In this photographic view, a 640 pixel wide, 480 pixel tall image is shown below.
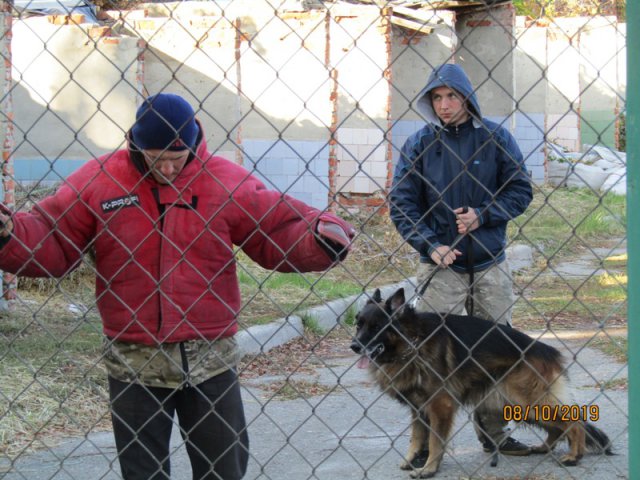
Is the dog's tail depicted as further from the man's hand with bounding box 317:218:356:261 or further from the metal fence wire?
the man's hand with bounding box 317:218:356:261

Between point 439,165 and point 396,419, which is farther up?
point 439,165

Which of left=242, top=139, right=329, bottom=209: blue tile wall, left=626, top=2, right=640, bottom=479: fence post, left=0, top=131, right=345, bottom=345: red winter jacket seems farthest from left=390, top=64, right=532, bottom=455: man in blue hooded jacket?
left=242, top=139, right=329, bottom=209: blue tile wall

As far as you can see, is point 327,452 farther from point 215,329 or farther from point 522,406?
point 215,329

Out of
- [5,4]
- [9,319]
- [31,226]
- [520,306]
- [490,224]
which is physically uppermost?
[5,4]

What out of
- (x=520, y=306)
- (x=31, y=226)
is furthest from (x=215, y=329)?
(x=520, y=306)

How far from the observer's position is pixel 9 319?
23.4 ft

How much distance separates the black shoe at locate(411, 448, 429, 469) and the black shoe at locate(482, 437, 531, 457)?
37cm

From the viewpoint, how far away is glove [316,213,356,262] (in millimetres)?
2828

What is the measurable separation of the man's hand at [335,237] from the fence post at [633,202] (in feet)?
2.99

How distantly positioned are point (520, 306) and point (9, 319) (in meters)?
5.30

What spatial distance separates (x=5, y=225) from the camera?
9.30 ft

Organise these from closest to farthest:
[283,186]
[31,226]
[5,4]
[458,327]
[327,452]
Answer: [31,226], [458,327], [327,452], [5,4], [283,186]

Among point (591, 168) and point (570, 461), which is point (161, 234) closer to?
point (570, 461)

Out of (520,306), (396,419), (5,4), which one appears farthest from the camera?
(520,306)
